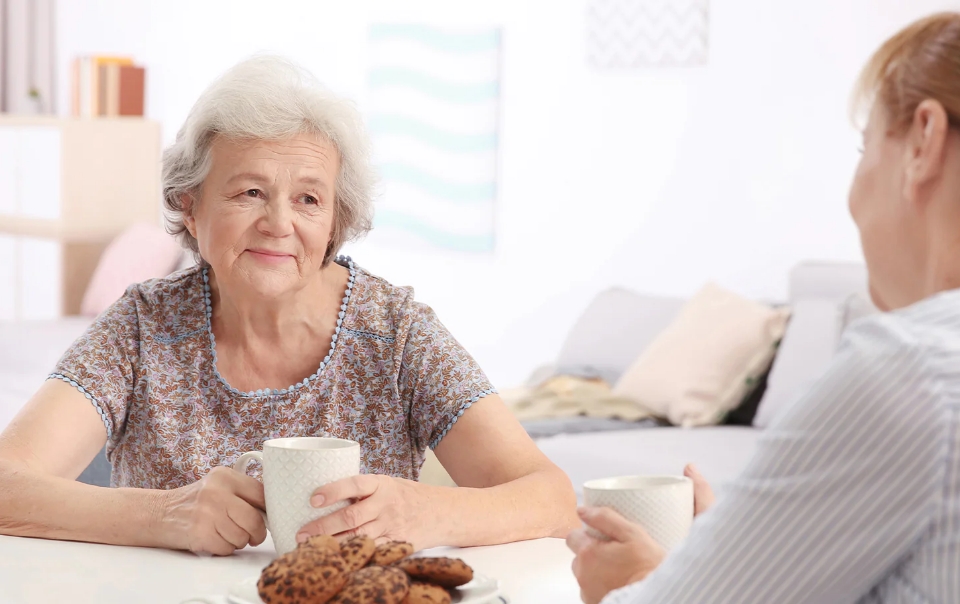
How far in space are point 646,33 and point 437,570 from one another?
3.48m

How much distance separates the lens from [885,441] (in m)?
0.68

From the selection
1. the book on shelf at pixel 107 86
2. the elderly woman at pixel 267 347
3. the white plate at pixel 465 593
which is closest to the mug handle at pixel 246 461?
the white plate at pixel 465 593

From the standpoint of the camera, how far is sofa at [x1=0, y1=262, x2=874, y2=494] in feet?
9.41

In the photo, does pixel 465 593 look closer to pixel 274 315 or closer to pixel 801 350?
pixel 274 315

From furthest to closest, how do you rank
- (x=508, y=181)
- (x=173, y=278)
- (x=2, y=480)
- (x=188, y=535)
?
1. (x=508, y=181)
2. (x=173, y=278)
3. (x=2, y=480)
4. (x=188, y=535)

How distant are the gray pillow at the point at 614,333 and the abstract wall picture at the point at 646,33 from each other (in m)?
0.89

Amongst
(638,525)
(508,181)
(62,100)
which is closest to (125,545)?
(638,525)

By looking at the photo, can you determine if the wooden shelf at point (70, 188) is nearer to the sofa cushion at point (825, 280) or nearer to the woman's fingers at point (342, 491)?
the sofa cushion at point (825, 280)

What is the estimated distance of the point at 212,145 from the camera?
155 centimetres

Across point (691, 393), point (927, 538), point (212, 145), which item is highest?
point (212, 145)

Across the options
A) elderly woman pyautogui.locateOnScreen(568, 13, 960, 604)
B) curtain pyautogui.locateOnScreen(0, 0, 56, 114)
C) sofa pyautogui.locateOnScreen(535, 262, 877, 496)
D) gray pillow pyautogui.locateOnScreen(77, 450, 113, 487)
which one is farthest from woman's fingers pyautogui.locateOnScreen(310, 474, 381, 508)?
curtain pyautogui.locateOnScreen(0, 0, 56, 114)

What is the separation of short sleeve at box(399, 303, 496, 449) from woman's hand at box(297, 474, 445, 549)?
23 cm

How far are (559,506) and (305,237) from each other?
50 cm

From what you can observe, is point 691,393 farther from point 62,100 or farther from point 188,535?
point 62,100
